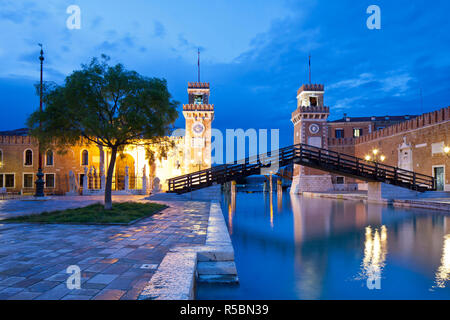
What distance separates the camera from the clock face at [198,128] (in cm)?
3850

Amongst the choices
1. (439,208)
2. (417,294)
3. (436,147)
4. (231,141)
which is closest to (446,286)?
(417,294)

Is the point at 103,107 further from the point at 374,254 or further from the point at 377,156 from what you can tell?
the point at 377,156

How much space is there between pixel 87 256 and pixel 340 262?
5179mm

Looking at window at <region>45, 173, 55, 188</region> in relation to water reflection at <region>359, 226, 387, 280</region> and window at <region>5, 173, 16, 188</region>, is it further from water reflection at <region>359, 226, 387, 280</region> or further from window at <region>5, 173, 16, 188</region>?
water reflection at <region>359, 226, 387, 280</region>

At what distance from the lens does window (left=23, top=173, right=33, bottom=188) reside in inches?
1209

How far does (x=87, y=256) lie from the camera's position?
5.34 m

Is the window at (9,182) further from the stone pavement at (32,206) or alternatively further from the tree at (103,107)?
the tree at (103,107)

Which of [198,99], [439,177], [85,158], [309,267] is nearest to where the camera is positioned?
[309,267]

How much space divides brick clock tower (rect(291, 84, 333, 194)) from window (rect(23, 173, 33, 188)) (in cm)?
3031

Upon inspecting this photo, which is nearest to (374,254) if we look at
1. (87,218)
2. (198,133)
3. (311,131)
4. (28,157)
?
(87,218)

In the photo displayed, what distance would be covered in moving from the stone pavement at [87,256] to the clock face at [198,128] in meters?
30.0

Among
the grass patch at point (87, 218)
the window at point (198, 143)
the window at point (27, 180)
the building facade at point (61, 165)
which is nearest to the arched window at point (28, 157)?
the building facade at point (61, 165)

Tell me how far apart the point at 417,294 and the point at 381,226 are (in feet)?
21.9
